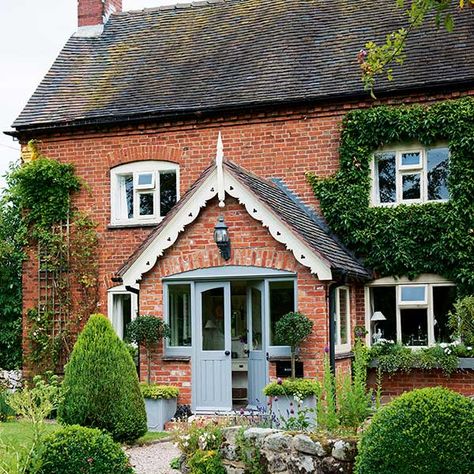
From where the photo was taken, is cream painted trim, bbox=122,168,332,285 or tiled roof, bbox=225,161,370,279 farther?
tiled roof, bbox=225,161,370,279

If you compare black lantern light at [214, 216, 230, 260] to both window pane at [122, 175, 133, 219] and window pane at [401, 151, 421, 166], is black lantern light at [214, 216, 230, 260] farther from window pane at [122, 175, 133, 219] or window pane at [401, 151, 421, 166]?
window pane at [122, 175, 133, 219]

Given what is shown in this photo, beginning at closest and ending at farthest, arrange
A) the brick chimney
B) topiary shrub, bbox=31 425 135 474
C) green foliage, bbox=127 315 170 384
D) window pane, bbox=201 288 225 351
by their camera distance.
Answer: topiary shrub, bbox=31 425 135 474 < green foliage, bbox=127 315 170 384 < window pane, bbox=201 288 225 351 < the brick chimney

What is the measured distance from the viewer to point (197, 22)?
917 inches

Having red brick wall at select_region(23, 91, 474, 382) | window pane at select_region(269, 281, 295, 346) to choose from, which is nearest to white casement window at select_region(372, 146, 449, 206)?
red brick wall at select_region(23, 91, 474, 382)

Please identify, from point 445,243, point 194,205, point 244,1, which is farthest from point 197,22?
point 445,243

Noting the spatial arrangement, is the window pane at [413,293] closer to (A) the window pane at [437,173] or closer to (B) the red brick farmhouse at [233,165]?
(B) the red brick farmhouse at [233,165]

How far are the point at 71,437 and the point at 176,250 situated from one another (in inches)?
285

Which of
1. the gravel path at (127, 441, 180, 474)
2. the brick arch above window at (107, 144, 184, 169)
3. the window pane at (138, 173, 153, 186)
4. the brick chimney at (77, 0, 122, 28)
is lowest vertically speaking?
the gravel path at (127, 441, 180, 474)

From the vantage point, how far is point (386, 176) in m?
18.8

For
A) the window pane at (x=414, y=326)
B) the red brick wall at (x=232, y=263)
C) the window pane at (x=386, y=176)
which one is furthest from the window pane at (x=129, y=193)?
the window pane at (x=414, y=326)

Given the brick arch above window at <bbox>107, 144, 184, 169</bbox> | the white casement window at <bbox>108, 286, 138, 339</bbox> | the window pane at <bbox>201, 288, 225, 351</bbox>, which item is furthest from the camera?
the white casement window at <bbox>108, 286, 138, 339</bbox>

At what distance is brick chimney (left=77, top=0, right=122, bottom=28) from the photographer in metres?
24.2

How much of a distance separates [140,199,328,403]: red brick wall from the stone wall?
543 centimetres

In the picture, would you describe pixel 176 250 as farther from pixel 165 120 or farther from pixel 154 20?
pixel 154 20
